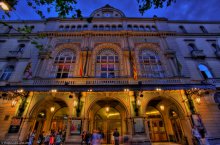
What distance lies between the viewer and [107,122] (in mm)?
14719

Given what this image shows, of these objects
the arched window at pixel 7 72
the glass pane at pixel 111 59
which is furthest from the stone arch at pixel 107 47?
the arched window at pixel 7 72

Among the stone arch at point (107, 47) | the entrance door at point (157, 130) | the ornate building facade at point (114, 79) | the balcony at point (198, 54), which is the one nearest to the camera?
the ornate building facade at point (114, 79)

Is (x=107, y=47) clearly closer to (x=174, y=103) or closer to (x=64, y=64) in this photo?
(x=64, y=64)

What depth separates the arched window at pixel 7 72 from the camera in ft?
50.4

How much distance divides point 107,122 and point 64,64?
974cm

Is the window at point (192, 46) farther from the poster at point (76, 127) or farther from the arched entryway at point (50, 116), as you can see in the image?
the arched entryway at point (50, 116)

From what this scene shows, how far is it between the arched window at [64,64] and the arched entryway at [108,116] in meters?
5.76

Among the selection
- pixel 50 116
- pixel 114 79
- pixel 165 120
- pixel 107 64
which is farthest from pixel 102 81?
pixel 165 120

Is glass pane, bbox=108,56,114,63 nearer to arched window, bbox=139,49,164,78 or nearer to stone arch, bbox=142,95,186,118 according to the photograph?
arched window, bbox=139,49,164,78

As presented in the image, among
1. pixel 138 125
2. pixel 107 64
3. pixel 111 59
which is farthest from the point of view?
pixel 111 59

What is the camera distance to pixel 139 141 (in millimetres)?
10883

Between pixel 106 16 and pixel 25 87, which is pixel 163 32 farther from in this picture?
pixel 25 87

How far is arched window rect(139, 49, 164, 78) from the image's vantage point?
16281 mm

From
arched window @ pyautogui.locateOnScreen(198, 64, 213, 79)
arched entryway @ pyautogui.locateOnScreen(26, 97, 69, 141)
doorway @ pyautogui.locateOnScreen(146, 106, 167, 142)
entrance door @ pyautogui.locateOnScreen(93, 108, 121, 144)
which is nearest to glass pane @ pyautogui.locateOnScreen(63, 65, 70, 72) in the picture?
arched entryway @ pyautogui.locateOnScreen(26, 97, 69, 141)
